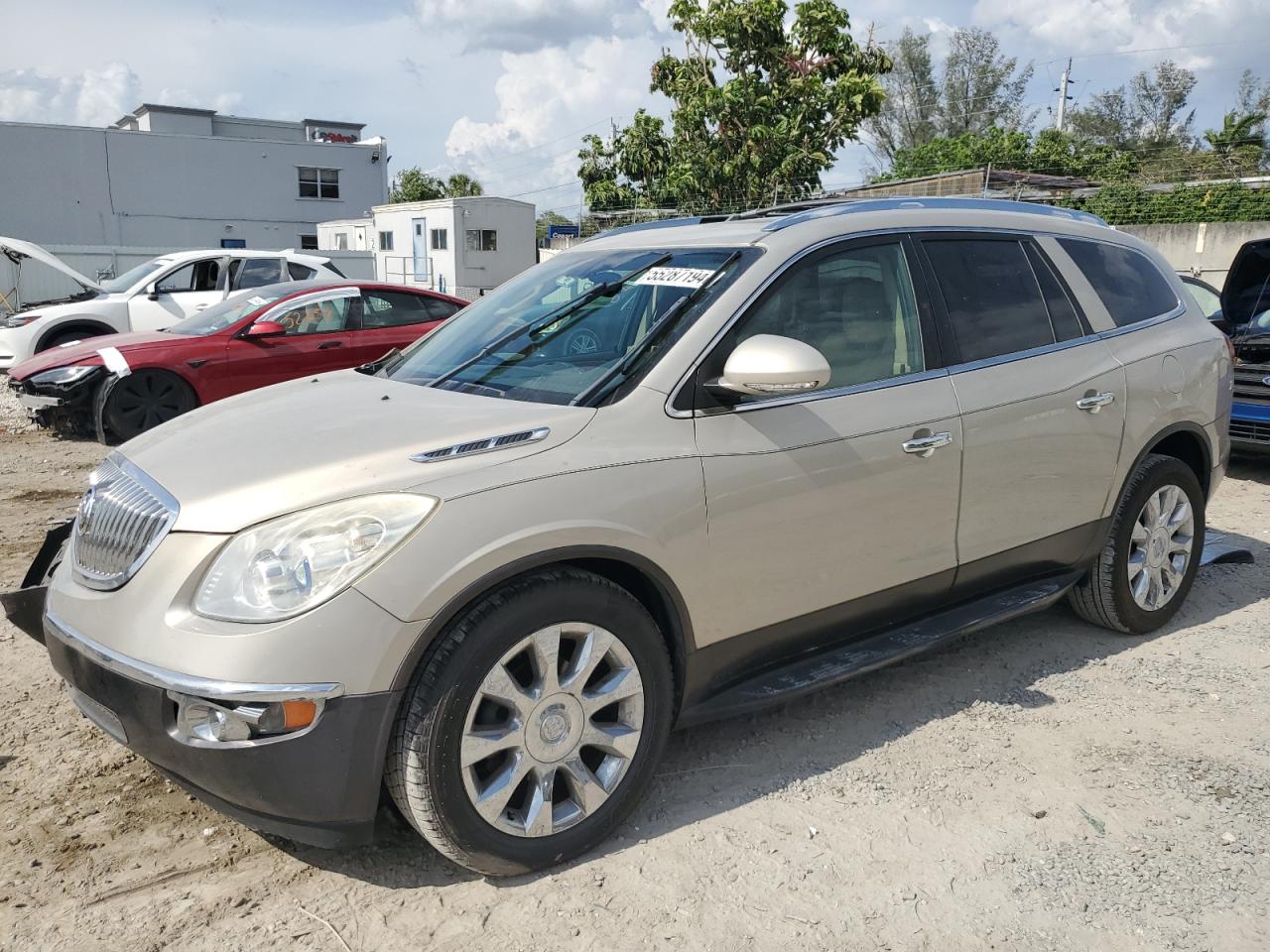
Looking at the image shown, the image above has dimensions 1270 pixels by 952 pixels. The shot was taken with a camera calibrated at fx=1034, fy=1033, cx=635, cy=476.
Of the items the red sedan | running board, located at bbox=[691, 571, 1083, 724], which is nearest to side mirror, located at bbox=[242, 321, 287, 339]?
the red sedan


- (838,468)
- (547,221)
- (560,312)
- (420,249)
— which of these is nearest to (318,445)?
(560,312)

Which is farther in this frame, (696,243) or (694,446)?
(696,243)

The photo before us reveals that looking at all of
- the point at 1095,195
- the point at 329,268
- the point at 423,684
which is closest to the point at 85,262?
the point at 329,268

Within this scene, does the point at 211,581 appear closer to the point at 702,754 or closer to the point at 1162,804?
the point at 702,754

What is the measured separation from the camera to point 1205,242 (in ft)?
66.4

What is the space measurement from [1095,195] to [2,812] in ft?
80.4

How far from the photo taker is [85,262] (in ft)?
75.1

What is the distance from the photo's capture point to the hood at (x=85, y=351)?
923cm

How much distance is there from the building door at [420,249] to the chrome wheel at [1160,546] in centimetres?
2973

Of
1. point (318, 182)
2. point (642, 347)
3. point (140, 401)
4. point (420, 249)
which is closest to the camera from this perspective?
point (642, 347)

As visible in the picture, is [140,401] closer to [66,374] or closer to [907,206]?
[66,374]

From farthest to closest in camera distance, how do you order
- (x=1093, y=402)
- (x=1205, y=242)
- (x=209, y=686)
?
(x=1205, y=242) < (x=1093, y=402) < (x=209, y=686)

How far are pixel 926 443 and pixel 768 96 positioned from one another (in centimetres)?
2129

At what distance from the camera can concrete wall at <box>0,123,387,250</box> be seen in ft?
124
